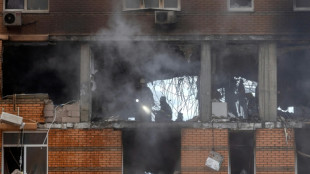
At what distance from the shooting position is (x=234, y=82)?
14633mm

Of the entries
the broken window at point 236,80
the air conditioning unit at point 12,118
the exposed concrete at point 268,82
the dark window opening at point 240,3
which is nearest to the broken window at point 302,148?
the exposed concrete at point 268,82

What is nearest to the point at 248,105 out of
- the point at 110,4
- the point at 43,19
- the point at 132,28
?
the point at 132,28

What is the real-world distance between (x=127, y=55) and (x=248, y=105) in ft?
13.8

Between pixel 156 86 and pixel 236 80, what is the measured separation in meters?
2.59

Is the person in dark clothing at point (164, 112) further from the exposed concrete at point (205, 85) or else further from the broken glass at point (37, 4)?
the broken glass at point (37, 4)

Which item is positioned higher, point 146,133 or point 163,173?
point 146,133

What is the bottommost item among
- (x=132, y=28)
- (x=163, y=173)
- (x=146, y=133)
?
(x=163, y=173)

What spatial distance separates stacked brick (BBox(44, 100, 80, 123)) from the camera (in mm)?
14109

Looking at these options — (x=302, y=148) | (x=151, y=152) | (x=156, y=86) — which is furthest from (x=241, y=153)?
(x=156, y=86)

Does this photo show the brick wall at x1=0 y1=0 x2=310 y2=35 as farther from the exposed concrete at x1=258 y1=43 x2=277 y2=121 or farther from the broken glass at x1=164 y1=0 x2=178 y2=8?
the exposed concrete at x1=258 y1=43 x2=277 y2=121

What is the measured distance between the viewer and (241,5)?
1439cm

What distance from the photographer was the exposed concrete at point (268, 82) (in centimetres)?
1410

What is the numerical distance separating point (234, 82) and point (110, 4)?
4.68m

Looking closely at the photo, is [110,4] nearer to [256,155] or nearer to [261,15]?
[261,15]
